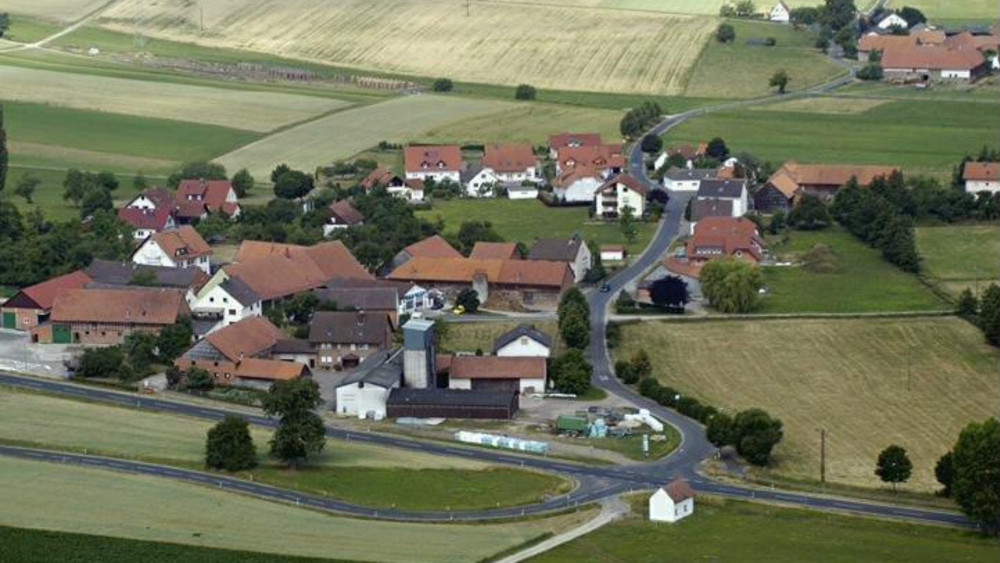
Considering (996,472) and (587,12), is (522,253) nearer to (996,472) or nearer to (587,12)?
(996,472)

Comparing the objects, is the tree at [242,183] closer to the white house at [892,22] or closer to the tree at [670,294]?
the tree at [670,294]

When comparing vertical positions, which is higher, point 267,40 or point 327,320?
point 267,40

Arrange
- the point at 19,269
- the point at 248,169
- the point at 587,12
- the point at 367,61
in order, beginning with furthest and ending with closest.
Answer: the point at 587,12, the point at 367,61, the point at 248,169, the point at 19,269

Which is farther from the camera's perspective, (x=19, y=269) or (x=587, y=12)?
(x=587, y=12)

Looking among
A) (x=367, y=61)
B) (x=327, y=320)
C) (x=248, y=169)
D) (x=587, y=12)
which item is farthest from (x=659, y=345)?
(x=587, y=12)

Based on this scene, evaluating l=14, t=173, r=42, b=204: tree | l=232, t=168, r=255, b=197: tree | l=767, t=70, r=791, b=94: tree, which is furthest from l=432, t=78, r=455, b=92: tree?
l=14, t=173, r=42, b=204: tree

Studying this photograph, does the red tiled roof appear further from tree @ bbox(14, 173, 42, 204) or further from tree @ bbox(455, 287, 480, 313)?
tree @ bbox(455, 287, 480, 313)
